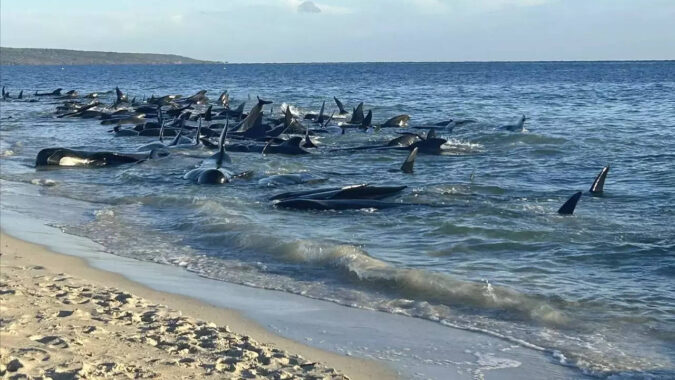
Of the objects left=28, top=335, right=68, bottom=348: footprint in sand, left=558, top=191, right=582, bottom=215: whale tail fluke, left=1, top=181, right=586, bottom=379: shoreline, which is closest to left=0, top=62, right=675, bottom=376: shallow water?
left=558, top=191, right=582, bottom=215: whale tail fluke

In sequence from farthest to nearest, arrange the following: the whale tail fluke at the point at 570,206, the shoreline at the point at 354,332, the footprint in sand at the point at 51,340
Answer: the whale tail fluke at the point at 570,206
the shoreline at the point at 354,332
the footprint in sand at the point at 51,340

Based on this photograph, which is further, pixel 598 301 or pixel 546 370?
pixel 598 301

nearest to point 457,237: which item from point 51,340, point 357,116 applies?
point 51,340

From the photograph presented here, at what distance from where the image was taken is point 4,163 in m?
19.4

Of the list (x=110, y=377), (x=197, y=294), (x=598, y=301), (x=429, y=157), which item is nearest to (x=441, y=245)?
(x=598, y=301)

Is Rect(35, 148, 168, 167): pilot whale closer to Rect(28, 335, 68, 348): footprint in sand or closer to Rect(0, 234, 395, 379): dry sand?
Rect(0, 234, 395, 379): dry sand

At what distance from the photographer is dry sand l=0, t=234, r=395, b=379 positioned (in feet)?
18.6

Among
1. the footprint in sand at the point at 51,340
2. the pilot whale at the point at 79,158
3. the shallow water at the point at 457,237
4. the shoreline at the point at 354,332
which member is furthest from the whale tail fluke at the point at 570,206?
the pilot whale at the point at 79,158

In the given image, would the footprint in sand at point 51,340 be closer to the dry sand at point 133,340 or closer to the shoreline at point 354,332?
the dry sand at point 133,340

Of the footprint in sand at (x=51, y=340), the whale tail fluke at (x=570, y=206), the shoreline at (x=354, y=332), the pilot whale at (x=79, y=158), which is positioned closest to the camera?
the footprint in sand at (x=51, y=340)

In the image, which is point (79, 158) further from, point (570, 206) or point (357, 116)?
point (357, 116)

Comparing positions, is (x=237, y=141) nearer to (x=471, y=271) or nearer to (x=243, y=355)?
(x=471, y=271)

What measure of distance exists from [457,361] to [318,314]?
5.32ft

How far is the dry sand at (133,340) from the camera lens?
18.6 feet
